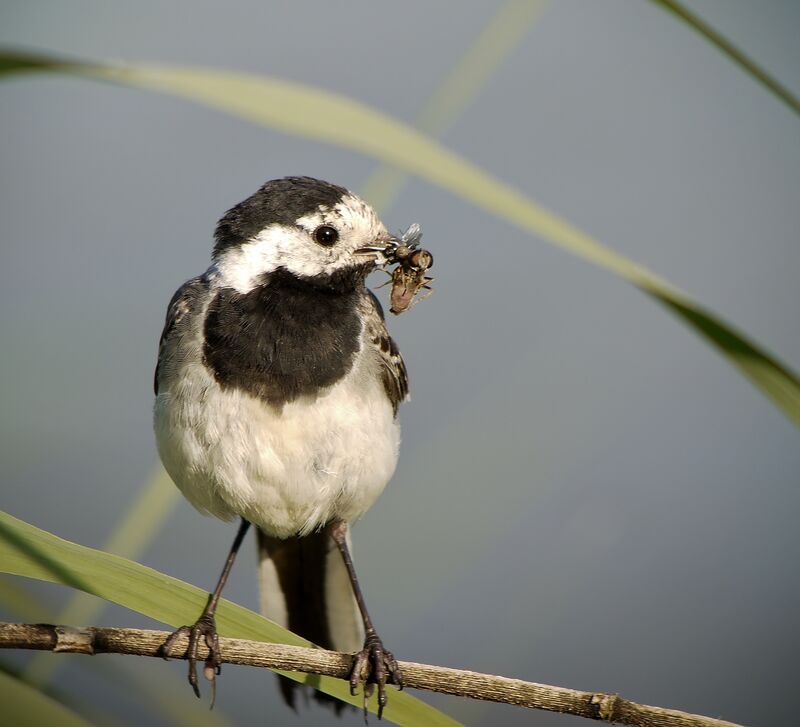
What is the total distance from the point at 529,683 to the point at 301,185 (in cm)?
170

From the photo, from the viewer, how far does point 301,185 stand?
9.61ft

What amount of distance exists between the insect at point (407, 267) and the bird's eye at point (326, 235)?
172mm

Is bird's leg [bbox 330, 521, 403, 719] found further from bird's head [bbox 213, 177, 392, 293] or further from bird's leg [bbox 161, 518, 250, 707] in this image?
bird's head [bbox 213, 177, 392, 293]

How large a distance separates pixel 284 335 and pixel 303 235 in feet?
1.10

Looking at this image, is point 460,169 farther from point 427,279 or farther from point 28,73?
point 427,279

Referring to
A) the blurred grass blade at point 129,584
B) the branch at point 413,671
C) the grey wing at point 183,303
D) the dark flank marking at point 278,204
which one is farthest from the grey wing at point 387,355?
the blurred grass blade at point 129,584

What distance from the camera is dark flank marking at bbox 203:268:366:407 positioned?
2.76m

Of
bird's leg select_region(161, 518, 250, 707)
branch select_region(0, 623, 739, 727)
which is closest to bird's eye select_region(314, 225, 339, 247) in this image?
bird's leg select_region(161, 518, 250, 707)

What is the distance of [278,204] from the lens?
2.90 meters

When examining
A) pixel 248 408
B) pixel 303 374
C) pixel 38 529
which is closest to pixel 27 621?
pixel 38 529

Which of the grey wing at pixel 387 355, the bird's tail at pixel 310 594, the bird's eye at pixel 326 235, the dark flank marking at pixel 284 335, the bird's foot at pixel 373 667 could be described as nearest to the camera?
the bird's foot at pixel 373 667

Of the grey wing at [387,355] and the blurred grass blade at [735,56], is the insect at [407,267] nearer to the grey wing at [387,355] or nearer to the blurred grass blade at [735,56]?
the grey wing at [387,355]

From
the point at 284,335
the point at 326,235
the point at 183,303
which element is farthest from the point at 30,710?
the point at 326,235

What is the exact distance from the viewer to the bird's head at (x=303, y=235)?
9.48 ft
